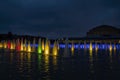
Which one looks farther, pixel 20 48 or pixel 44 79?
pixel 20 48

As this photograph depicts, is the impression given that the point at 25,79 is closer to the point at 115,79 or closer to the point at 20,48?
the point at 115,79

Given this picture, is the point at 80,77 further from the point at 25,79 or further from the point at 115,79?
the point at 25,79

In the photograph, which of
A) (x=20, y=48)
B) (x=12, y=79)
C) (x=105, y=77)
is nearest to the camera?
(x=12, y=79)

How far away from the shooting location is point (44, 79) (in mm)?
18516

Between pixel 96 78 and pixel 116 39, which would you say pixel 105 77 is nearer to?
pixel 96 78

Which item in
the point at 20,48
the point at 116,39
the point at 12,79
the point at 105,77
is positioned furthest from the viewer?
the point at 116,39

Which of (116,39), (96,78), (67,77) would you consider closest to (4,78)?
(67,77)

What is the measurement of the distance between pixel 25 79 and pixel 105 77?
523 centimetres

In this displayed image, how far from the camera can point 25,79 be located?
18422 millimetres

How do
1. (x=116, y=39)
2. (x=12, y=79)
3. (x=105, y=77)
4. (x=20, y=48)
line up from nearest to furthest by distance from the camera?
(x=12, y=79)
(x=105, y=77)
(x=20, y=48)
(x=116, y=39)

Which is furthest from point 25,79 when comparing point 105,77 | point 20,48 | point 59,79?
point 20,48

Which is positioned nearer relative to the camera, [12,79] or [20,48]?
[12,79]

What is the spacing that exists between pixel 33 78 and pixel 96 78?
3994mm

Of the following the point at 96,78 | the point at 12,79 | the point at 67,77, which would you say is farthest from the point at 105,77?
the point at 12,79
